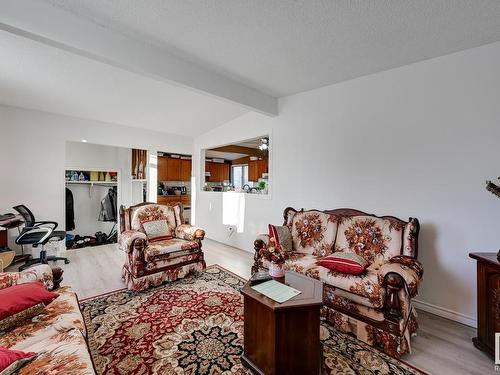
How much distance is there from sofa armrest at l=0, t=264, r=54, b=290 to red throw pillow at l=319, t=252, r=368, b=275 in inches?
89.3

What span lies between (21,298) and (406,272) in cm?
258

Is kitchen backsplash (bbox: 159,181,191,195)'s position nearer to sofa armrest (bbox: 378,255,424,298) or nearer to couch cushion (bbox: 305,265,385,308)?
couch cushion (bbox: 305,265,385,308)

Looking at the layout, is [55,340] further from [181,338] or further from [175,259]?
[175,259]

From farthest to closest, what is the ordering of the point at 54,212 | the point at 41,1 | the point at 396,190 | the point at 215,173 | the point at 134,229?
the point at 215,173 → the point at 54,212 → the point at 134,229 → the point at 396,190 → the point at 41,1

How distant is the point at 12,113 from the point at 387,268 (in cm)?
538

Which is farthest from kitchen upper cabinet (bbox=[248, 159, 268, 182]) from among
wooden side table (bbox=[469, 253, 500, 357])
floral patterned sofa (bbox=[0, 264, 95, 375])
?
floral patterned sofa (bbox=[0, 264, 95, 375])

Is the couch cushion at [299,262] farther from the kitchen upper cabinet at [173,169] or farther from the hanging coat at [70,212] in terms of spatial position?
the hanging coat at [70,212]

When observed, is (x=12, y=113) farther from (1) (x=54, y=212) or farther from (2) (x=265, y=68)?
(2) (x=265, y=68)

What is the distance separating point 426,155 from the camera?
2.41 meters

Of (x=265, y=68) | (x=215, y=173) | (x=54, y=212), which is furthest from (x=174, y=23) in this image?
(x=215, y=173)

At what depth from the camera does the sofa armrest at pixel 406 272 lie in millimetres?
1797

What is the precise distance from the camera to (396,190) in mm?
2600

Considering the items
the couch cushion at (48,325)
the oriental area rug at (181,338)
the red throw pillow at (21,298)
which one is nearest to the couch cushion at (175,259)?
the oriental area rug at (181,338)

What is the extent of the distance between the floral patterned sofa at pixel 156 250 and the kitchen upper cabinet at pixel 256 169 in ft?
11.4
